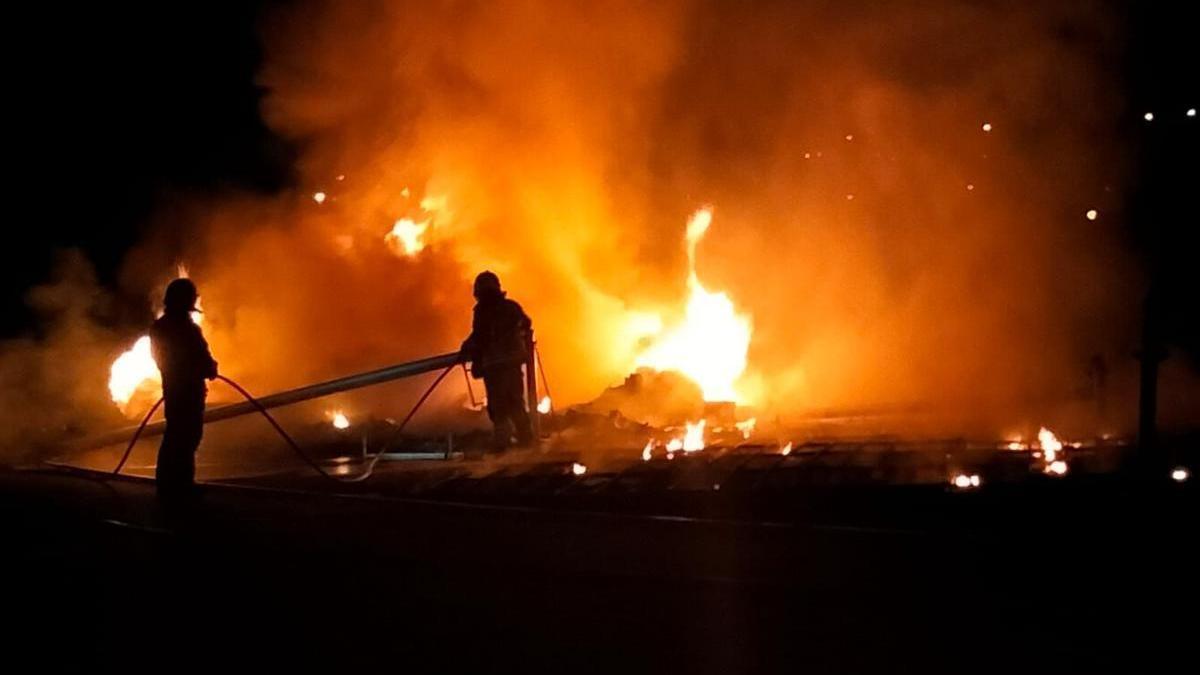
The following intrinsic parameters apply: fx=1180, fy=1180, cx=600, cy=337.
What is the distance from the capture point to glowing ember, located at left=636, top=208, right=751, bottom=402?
45.1 ft

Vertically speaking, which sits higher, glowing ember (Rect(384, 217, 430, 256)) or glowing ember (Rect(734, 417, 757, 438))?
glowing ember (Rect(384, 217, 430, 256))

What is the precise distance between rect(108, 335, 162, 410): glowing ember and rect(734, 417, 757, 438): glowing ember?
24.0 ft

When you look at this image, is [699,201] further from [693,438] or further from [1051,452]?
[1051,452]

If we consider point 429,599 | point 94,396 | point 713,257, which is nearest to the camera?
point 429,599

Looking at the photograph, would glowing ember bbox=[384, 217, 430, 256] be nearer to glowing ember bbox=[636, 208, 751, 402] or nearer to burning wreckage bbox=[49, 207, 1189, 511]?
burning wreckage bbox=[49, 207, 1189, 511]

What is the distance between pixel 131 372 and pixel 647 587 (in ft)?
35.2

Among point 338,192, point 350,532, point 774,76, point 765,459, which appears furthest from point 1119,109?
point 350,532

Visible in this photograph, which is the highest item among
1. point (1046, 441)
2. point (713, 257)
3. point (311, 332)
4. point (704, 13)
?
point (704, 13)

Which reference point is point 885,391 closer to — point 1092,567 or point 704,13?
point 704,13

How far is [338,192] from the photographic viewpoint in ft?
53.9

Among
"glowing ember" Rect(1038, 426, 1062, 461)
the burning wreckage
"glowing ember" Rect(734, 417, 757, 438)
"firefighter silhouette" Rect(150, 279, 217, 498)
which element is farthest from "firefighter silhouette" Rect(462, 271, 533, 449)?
"glowing ember" Rect(1038, 426, 1062, 461)

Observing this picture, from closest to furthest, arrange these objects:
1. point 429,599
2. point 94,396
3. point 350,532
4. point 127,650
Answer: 1. point 127,650
2. point 429,599
3. point 350,532
4. point 94,396

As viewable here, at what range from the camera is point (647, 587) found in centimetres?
570

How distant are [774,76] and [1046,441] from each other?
300 inches
